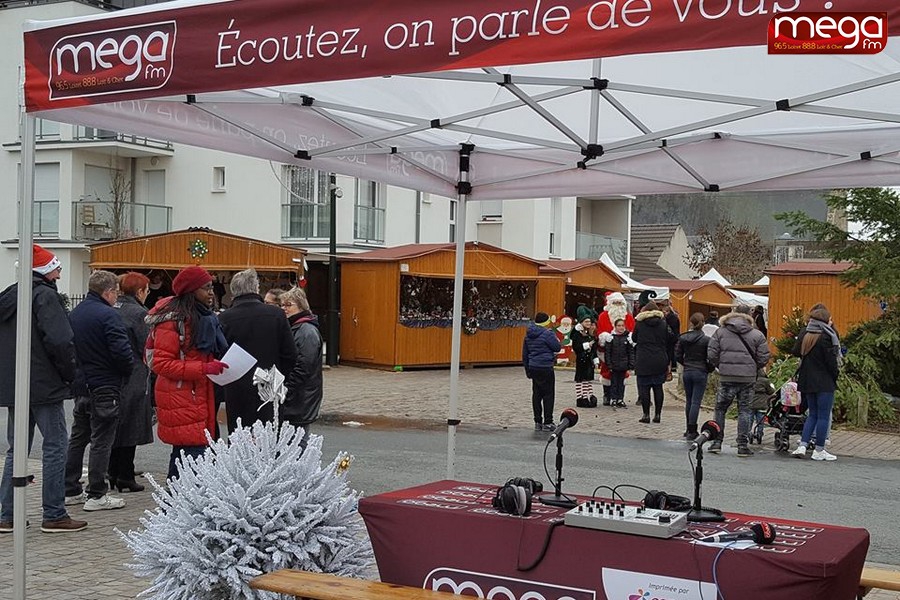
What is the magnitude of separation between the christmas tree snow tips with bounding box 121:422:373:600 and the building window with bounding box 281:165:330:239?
26987 millimetres

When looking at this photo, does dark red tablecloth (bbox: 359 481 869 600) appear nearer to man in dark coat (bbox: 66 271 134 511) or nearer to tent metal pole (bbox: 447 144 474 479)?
tent metal pole (bbox: 447 144 474 479)

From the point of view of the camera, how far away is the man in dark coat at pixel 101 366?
804cm

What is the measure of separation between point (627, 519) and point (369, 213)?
29493 mm

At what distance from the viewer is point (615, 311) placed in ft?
66.1

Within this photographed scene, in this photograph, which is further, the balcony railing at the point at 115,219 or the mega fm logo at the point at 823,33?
the balcony railing at the point at 115,219

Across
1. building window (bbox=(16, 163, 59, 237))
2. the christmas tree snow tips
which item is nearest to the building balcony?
building window (bbox=(16, 163, 59, 237))

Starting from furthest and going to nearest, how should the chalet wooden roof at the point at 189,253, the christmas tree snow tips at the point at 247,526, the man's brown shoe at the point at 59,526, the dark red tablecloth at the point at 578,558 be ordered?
the chalet wooden roof at the point at 189,253
the man's brown shoe at the point at 59,526
the christmas tree snow tips at the point at 247,526
the dark red tablecloth at the point at 578,558

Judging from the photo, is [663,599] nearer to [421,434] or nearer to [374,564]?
[374,564]

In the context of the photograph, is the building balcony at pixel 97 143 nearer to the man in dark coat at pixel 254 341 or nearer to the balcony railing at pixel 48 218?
the balcony railing at pixel 48 218

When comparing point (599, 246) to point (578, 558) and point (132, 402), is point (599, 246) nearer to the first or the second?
point (132, 402)

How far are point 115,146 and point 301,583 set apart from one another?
108 feet

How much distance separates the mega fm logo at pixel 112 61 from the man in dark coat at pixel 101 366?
3.15 meters

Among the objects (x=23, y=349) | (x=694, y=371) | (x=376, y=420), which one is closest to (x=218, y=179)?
(x=376, y=420)

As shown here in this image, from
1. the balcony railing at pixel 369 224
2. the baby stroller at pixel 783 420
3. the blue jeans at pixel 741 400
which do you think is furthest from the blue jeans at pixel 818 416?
the balcony railing at pixel 369 224
